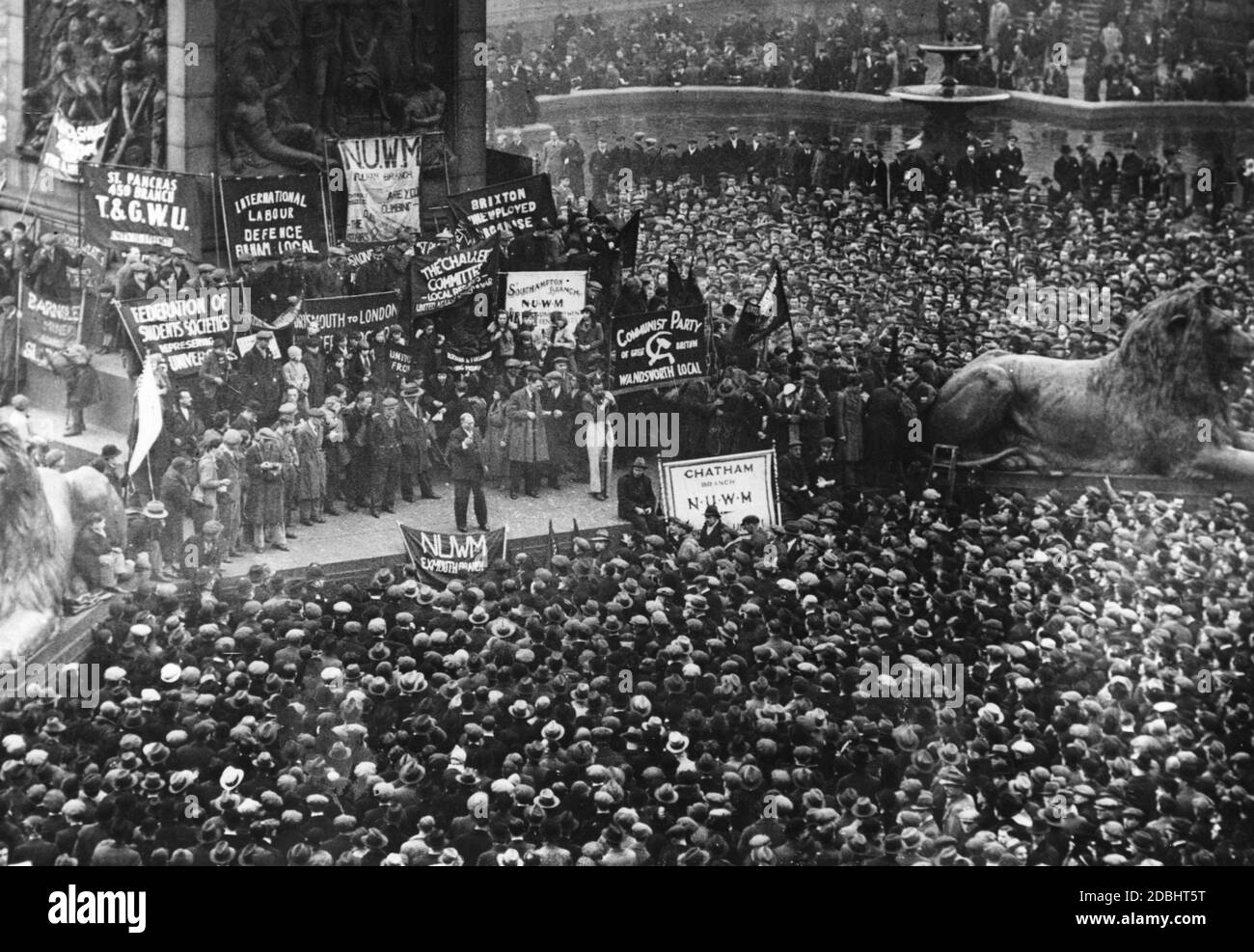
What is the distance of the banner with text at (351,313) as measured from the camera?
104 ft

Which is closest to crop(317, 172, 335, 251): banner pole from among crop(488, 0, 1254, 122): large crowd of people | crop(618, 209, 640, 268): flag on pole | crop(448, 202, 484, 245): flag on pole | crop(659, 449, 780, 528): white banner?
crop(448, 202, 484, 245): flag on pole

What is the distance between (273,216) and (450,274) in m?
2.05

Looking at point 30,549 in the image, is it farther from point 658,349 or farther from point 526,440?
point 658,349

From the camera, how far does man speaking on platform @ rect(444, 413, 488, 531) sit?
31141mm

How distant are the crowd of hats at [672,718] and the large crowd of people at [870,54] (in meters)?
6.73

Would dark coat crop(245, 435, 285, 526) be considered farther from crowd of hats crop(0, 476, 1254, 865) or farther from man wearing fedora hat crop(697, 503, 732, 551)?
man wearing fedora hat crop(697, 503, 732, 551)

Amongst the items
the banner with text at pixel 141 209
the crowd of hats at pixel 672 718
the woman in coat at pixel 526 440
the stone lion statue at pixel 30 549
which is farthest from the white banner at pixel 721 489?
the stone lion statue at pixel 30 549

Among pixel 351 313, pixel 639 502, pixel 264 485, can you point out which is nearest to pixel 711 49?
pixel 351 313

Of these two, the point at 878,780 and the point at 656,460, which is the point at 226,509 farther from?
the point at 878,780

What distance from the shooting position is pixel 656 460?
3175 cm

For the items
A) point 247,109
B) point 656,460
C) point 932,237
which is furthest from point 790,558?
point 247,109

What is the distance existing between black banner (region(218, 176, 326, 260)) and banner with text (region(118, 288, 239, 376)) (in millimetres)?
1169

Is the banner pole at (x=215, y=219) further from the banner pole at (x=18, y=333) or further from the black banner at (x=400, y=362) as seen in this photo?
the black banner at (x=400, y=362)

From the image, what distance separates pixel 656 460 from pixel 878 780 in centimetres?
481
